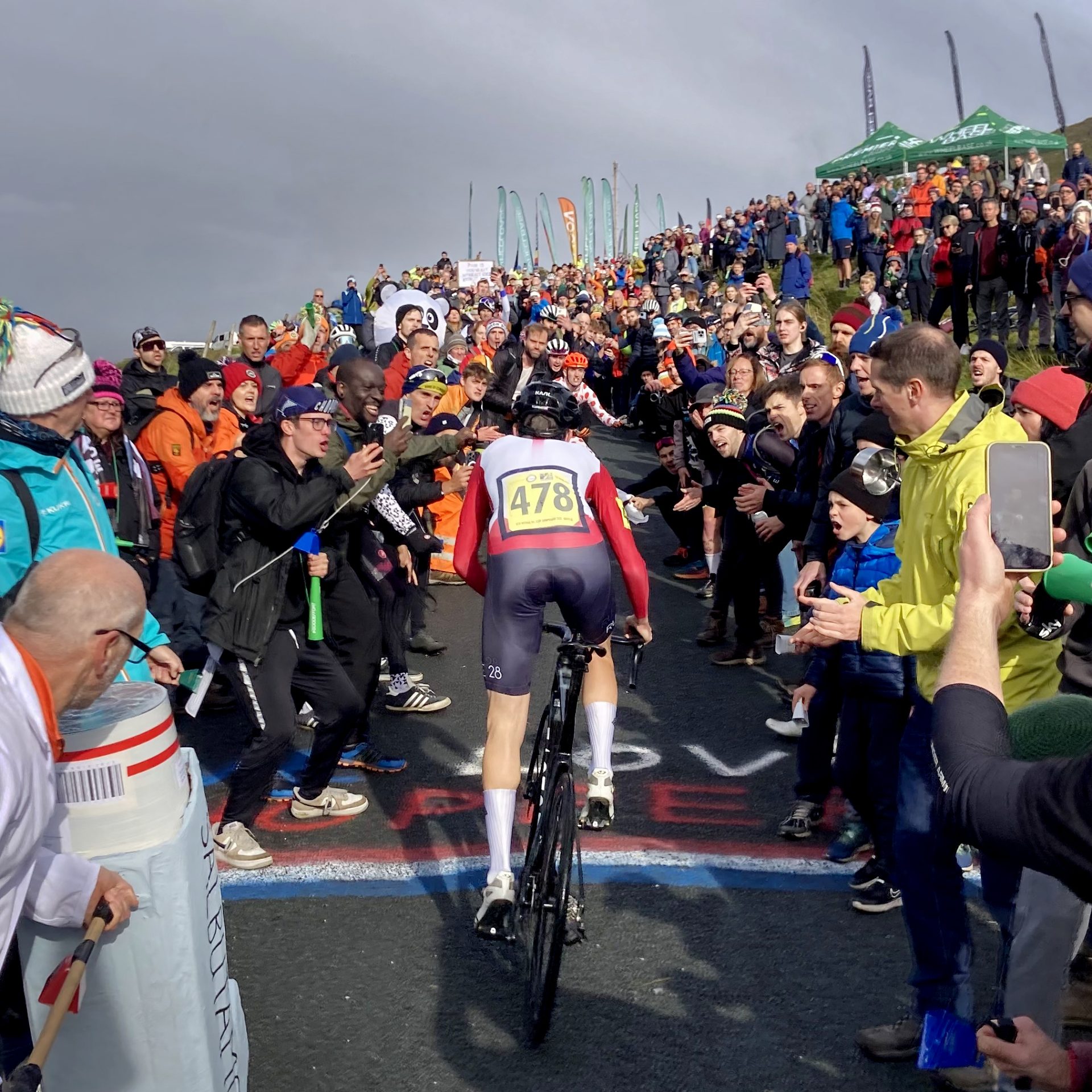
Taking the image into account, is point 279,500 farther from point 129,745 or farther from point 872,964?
point 872,964

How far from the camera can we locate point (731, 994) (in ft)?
13.0

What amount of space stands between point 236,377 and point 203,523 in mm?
4077

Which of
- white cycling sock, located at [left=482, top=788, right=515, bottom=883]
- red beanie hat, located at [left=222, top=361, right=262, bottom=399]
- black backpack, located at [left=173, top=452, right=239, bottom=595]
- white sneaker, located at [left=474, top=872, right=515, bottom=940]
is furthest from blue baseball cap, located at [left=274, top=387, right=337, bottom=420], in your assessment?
red beanie hat, located at [left=222, top=361, right=262, bottom=399]

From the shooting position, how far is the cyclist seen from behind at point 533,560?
434 centimetres

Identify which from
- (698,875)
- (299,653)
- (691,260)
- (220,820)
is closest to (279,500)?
(299,653)

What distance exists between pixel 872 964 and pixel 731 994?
59 cm

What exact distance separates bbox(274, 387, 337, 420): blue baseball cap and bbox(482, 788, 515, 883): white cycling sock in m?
1.88

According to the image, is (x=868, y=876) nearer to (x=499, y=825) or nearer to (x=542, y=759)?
(x=542, y=759)

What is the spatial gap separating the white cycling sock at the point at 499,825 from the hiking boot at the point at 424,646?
403cm

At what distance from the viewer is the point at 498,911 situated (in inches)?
157

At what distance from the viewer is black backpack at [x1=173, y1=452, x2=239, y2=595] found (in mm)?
5059

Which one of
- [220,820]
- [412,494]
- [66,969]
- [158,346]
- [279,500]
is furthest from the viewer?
[158,346]

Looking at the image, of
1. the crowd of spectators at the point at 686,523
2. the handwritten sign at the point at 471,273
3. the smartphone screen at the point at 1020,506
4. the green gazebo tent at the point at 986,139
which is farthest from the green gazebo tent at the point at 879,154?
the smartphone screen at the point at 1020,506

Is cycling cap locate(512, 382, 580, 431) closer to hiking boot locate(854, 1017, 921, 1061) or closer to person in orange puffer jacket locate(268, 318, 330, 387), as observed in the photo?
hiking boot locate(854, 1017, 921, 1061)
